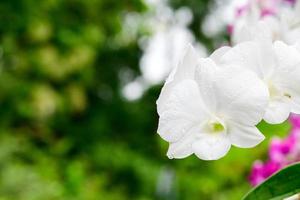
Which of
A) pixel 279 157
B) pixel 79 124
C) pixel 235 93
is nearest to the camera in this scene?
pixel 235 93

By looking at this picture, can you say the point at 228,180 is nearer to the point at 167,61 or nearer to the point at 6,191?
the point at 6,191

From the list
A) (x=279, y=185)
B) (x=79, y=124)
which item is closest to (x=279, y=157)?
(x=279, y=185)

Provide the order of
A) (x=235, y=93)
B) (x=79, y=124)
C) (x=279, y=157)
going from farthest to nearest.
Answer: (x=79, y=124), (x=279, y=157), (x=235, y=93)

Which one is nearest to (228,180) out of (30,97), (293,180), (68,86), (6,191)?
(6,191)

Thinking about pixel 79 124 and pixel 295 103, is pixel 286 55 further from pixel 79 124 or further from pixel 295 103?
pixel 79 124

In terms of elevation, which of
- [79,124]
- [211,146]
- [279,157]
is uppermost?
[79,124]
